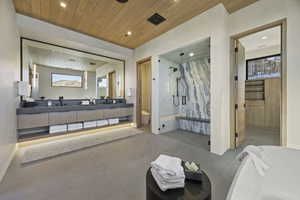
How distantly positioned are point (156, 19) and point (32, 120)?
3760 millimetres

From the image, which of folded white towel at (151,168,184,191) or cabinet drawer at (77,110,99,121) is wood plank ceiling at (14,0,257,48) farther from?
folded white towel at (151,168,184,191)

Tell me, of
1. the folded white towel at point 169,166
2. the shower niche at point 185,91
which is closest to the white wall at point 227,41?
the shower niche at point 185,91

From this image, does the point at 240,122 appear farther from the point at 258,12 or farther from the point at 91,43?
the point at 91,43

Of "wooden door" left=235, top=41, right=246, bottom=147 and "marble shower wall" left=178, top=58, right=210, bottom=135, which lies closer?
"wooden door" left=235, top=41, right=246, bottom=147

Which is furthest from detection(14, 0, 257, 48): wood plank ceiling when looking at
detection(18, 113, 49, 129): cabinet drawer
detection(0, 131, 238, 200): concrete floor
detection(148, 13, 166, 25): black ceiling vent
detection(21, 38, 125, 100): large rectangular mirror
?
detection(0, 131, 238, 200): concrete floor

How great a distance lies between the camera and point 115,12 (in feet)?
8.96

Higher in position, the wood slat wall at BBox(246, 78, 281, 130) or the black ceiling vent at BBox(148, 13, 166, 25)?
the black ceiling vent at BBox(148, 13, 166, 25)

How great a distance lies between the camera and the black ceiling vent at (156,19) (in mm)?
2859

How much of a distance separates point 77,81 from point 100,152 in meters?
2.69

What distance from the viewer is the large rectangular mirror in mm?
3318

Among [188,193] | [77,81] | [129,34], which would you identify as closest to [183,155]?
[188,193]

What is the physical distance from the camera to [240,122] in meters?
2.96

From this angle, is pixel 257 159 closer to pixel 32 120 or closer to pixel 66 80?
pixel 32 120

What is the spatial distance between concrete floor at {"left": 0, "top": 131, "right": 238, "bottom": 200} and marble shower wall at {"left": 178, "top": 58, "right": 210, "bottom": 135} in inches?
48.1
